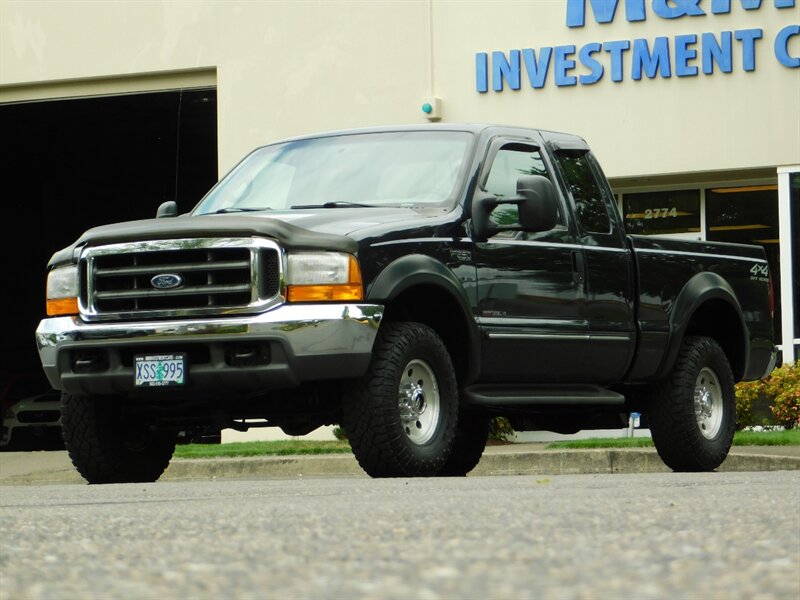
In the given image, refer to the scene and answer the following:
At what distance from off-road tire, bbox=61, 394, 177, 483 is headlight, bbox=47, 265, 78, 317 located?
1.69ft

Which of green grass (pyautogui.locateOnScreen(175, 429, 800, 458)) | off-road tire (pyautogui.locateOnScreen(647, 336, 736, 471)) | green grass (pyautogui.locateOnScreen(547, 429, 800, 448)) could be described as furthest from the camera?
green grass (pyautogui.locateOnScreen(175, 429, 800, 458))

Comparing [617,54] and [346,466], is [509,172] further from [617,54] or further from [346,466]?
[617,54]

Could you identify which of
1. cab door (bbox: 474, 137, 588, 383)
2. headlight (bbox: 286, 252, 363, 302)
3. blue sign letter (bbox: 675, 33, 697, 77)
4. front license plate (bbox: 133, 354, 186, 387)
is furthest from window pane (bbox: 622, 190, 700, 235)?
front license plate (bbox: 133, 354, 186, 387)

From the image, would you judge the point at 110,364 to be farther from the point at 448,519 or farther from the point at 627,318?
the point at 448,519

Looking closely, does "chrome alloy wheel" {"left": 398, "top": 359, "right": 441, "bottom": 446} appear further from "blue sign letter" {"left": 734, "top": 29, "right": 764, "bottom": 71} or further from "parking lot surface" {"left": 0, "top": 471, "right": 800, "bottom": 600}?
"blue sign letter" {"left": 734, "top": 29, "right": 764, "bottom": 71}

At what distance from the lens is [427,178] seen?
31.2 feet

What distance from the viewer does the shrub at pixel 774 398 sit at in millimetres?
15766

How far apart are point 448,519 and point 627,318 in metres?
5.57

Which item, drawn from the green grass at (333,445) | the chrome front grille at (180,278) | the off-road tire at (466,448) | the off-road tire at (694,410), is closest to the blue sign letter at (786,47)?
the green grass at (333,445)

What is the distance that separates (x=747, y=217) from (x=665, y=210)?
36.8 inches

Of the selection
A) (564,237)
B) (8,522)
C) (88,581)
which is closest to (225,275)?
(564,237)

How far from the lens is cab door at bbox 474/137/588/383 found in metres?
9.23

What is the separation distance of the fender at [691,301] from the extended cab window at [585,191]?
0.74m

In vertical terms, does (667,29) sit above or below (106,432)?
above
